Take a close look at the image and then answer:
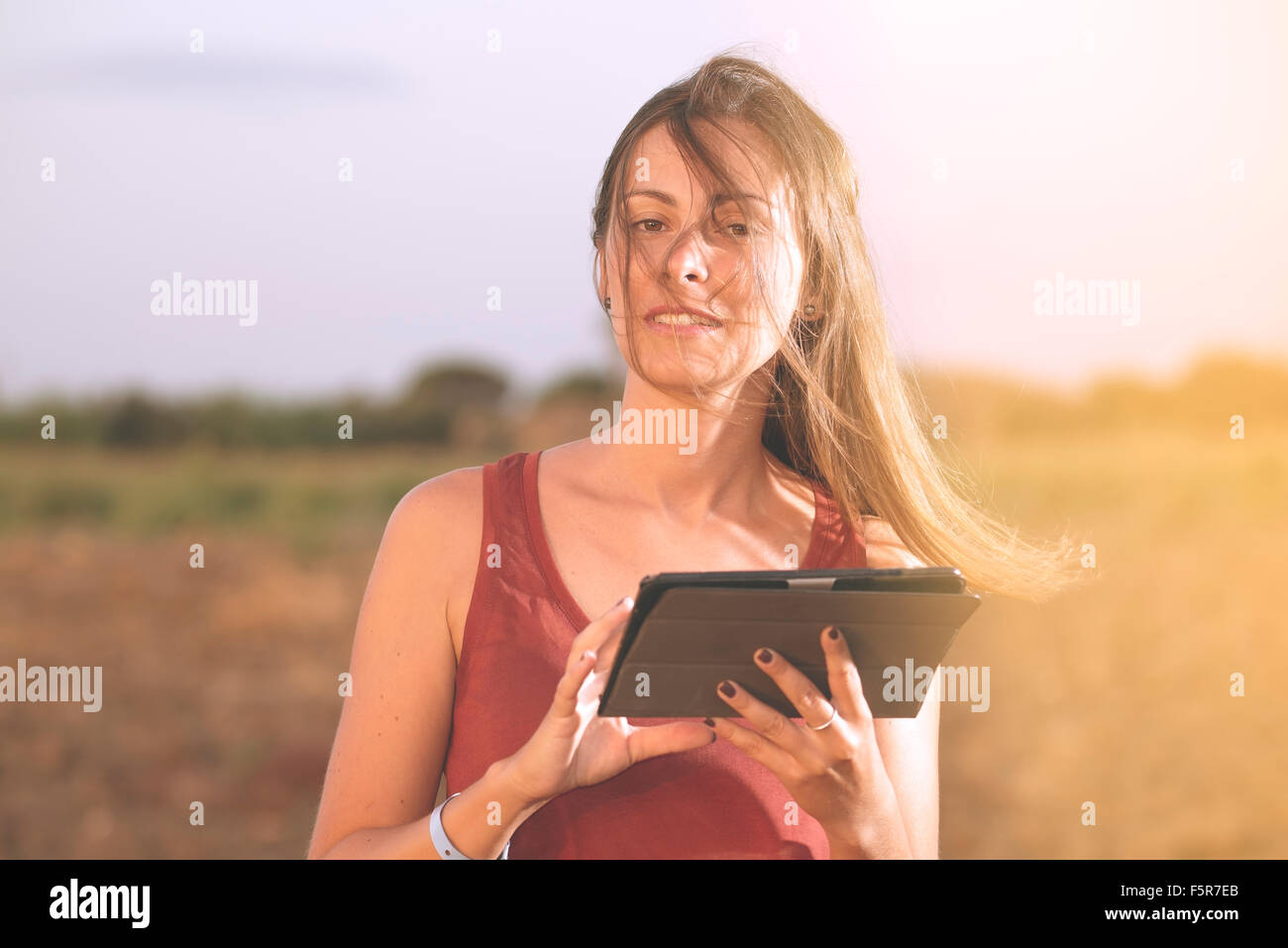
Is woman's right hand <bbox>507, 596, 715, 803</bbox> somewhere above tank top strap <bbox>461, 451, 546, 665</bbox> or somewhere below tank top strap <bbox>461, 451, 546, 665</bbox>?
below

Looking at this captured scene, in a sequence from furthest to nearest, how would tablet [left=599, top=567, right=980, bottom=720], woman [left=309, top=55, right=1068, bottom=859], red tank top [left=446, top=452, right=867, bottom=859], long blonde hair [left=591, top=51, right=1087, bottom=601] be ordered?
long blonde hair [left=591, top=51, right=1087, bottom=601] → red tank top [left=446, top=452, right=867, bottom=859] → woman [left=309, top=55, right=1068, bottom=859] → tablet [left=599, top=567, right=980, bottom=720]

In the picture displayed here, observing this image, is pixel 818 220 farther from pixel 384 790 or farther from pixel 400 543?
pixel 384 790

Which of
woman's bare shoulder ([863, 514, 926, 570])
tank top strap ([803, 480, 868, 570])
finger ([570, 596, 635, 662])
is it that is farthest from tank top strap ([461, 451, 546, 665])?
woman's bare shoulder ([863, 514, 926, 570])

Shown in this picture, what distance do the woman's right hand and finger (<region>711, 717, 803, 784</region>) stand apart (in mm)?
29

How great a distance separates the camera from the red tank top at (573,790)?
165 centimetres

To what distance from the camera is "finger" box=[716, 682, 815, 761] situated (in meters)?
1.46

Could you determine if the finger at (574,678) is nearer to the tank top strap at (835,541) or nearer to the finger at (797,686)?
the finger at (797,686)

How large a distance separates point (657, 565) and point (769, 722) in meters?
0.42

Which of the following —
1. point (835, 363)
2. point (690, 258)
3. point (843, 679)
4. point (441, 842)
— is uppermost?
point (690, 258)

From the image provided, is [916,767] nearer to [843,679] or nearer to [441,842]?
[843,679]

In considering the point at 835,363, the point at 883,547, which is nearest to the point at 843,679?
the point at 883,547

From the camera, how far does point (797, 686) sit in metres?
1.44

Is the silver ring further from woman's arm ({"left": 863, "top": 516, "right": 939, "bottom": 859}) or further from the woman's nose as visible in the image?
the woman's nose

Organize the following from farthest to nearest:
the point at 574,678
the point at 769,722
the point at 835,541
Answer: the point at 835,541 < the point at 769,722 < the point at 574,678
